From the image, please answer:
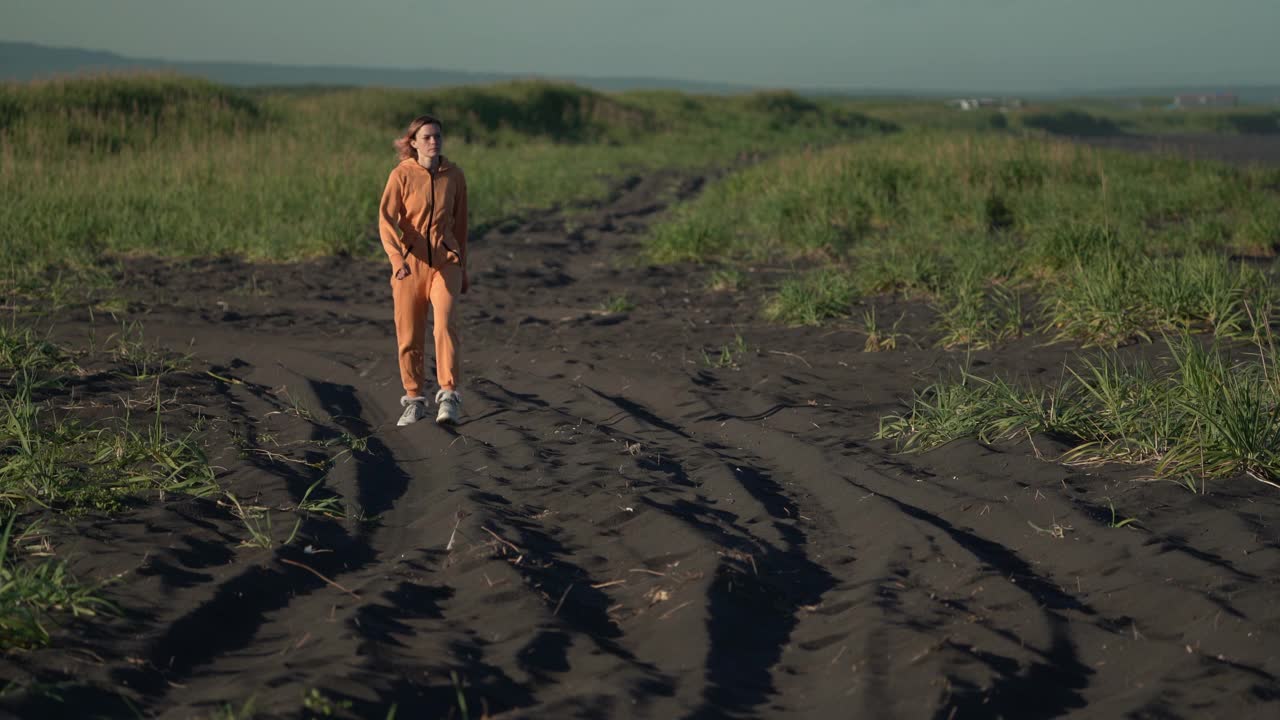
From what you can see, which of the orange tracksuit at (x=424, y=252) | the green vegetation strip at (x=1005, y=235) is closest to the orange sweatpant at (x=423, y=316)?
the orange tracksuit at (x=424, y=252)

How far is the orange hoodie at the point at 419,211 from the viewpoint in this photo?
5074 mm

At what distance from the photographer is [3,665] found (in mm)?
2645

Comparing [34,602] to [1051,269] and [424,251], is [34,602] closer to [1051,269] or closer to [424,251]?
[424,251]

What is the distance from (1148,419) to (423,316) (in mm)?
3364

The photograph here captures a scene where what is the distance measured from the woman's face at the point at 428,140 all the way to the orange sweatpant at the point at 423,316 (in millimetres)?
476

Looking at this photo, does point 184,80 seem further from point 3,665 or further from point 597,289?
point 3,665

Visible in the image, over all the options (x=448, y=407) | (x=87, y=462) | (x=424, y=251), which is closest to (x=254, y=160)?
(x=424, y=251)

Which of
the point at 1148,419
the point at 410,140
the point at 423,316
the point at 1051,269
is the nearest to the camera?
the point at 1148,419

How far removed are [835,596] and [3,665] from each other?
231 cm

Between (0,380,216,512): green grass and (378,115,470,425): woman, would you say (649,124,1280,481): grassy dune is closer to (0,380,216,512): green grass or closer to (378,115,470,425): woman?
(378,115,470,425): woman

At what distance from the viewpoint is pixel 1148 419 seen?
4.21 m

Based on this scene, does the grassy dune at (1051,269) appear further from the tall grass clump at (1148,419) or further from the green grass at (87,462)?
the green grass at (87,462)

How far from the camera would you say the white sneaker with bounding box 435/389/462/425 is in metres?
5.05

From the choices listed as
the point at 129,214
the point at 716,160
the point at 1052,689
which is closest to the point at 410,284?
the point at 1052,689
